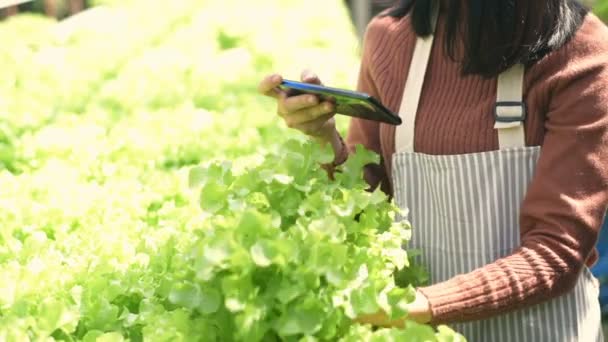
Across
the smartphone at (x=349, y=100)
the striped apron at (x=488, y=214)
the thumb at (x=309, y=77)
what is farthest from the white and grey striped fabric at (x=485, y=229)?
the thumb at (x=309, y=77)

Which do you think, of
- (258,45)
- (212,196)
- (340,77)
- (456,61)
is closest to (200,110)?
(340,77)

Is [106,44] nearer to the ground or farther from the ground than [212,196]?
nearer to the ground

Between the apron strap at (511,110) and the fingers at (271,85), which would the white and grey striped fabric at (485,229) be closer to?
the apron strap at (511,110)

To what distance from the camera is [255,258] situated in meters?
1.44

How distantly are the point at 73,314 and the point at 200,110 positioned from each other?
2.22 meters

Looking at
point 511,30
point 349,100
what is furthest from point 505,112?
point 349,100

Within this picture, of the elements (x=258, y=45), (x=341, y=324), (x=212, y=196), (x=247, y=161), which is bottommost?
(x=258, y=45)

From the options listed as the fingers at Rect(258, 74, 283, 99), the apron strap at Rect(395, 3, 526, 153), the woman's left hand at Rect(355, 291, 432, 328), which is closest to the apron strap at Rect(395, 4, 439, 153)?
the apron strap at Rect(395, 3, 526, 153)

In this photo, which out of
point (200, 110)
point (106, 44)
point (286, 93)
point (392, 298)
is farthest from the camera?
point (106, 44)

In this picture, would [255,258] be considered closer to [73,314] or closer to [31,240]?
[73,314]

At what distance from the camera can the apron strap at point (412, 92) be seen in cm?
211

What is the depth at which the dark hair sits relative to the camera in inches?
76.0

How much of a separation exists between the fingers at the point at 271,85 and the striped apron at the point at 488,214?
33 centimetres

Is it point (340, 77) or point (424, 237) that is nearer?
point (424, 237)
